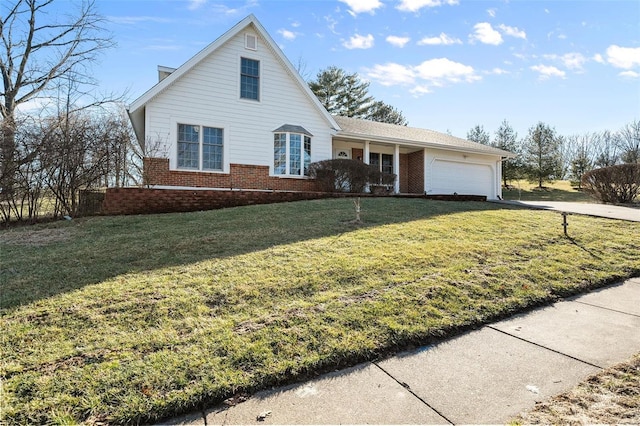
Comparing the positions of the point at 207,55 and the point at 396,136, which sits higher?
the point at 207,55

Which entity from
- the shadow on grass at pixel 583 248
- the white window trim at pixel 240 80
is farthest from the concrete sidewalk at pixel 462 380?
the white window trim at pixel 240 80

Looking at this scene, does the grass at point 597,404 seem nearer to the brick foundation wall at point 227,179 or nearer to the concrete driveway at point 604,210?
the concrete driveway at point 604,210

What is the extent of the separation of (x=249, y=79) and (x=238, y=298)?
12017mm

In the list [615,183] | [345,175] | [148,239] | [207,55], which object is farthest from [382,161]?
[148,239]

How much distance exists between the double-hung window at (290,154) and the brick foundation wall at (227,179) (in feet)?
1.23

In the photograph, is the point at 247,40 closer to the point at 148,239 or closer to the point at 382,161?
the point at 382,161

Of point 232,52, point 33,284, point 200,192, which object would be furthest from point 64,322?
point 232,52

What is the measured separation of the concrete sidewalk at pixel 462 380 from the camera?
2.10m

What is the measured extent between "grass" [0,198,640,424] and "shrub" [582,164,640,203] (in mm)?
10585

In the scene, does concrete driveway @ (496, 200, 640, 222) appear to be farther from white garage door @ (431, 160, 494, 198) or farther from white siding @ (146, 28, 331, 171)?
white siding @ (146, 28, 331, 171)

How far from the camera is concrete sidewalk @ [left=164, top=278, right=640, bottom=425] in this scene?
82.6 inches

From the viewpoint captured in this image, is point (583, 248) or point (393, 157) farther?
point (393, 157)

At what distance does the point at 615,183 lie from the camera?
50.1 ft

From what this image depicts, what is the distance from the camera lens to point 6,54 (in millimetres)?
19547
